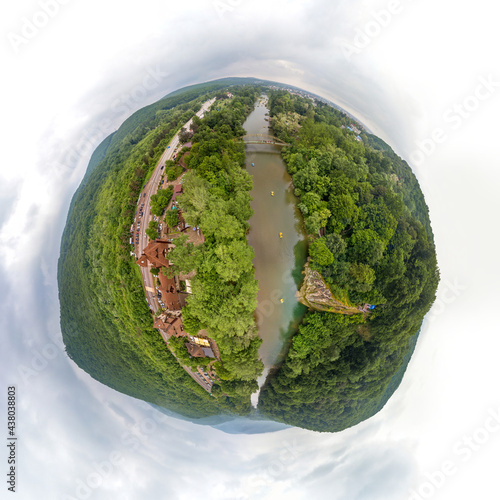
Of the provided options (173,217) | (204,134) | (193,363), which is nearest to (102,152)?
(204,134)

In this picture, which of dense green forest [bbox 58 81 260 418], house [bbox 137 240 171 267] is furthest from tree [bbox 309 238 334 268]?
house [bbox 137 240 171 267]

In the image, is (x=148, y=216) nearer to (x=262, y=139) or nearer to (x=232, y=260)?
(x=232, y=260)

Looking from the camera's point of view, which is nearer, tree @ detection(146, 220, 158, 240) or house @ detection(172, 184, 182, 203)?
tree @ detection(146, 220, 158, 240)

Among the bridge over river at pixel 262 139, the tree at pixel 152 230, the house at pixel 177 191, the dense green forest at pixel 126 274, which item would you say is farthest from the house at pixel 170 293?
the bridge over river at pixel 262 139

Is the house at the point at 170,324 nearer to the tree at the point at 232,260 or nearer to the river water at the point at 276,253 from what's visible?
the tree at the point at 232,260

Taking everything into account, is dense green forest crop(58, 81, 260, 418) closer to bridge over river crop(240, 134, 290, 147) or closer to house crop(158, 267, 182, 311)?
bridge over river crop(240, 134, 290, 147)

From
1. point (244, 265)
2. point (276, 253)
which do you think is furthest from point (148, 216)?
point (276, 253)
